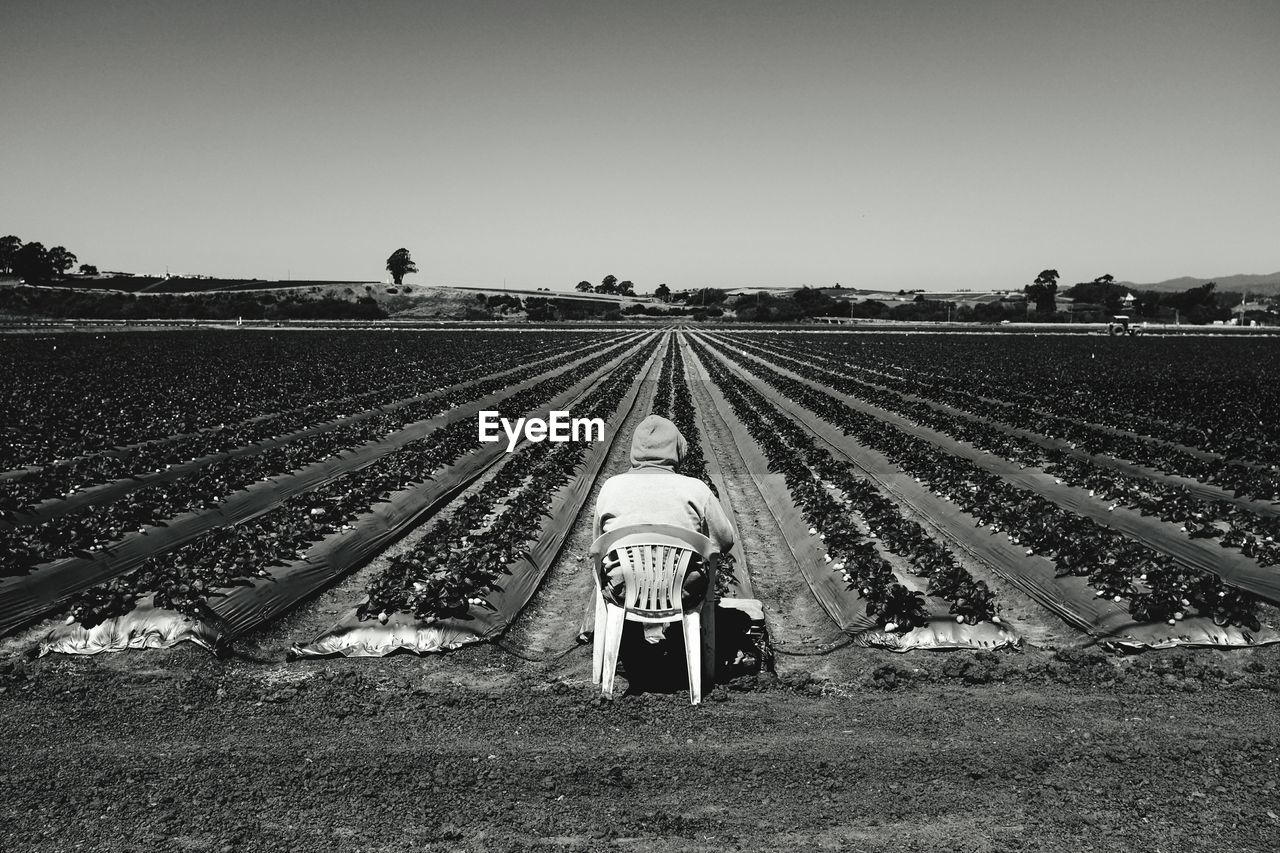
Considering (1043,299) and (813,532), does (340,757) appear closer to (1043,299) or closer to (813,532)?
(813,532)

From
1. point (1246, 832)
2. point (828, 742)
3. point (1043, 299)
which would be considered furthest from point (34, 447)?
point (1043, 299)

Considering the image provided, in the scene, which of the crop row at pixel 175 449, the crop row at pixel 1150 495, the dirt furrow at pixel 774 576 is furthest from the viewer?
the crop row at pixel 175 449

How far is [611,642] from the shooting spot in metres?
5.36

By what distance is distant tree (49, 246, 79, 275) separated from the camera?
16375cm

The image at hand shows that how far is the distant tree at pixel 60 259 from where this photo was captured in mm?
163750

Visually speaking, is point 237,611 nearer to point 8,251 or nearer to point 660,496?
point 660,496

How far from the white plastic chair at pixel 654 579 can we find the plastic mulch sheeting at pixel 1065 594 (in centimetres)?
351

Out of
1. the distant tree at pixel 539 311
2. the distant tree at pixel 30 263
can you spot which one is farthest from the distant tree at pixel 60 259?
the distant tree at pixel 539 311

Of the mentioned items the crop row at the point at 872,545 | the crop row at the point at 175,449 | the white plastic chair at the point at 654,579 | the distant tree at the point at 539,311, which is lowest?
the crop row at the point at 872,545

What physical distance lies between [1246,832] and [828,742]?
2064 millimetres

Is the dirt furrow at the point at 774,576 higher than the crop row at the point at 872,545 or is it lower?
lower

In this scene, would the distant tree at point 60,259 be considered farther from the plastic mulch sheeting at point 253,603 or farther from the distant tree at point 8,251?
the plastic mulch sheeting at point 253,603

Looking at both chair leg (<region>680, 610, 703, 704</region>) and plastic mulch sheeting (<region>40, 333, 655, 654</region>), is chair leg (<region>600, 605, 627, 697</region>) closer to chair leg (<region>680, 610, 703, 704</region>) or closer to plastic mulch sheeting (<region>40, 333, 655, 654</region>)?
chair leg (<region>680, 610, 703, 704</region>)

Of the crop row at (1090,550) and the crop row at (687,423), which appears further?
the crop row at (687,423)
